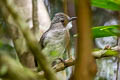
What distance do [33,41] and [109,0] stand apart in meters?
0.46

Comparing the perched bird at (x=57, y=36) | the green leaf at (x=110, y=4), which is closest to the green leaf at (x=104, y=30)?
the green leaf at (x=110, y=4)

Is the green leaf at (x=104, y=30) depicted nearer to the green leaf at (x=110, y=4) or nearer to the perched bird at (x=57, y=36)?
the green leaf at (x=110, y=4)

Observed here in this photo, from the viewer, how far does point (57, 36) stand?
252 centimetres

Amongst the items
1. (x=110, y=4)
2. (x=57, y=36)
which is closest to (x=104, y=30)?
(x=110, y=4)

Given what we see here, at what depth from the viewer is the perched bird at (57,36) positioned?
2346mm

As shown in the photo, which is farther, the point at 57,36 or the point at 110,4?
the point at 57,36

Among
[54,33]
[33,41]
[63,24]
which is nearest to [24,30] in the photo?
[33,41]

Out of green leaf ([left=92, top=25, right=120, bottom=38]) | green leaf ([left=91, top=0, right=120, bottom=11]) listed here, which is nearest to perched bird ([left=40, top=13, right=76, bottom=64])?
green leaf ([left=92, top=25, right=120, bottom=38])

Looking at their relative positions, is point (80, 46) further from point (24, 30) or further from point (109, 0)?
point (109, 0)

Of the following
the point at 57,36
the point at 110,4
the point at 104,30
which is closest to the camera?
the point at 110,4

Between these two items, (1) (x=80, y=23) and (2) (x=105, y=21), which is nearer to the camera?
(1) (x=80, y=23)

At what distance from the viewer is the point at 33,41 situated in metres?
0.55

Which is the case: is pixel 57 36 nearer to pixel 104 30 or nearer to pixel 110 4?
pixel 104 30

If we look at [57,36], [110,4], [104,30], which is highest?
[110,4]
